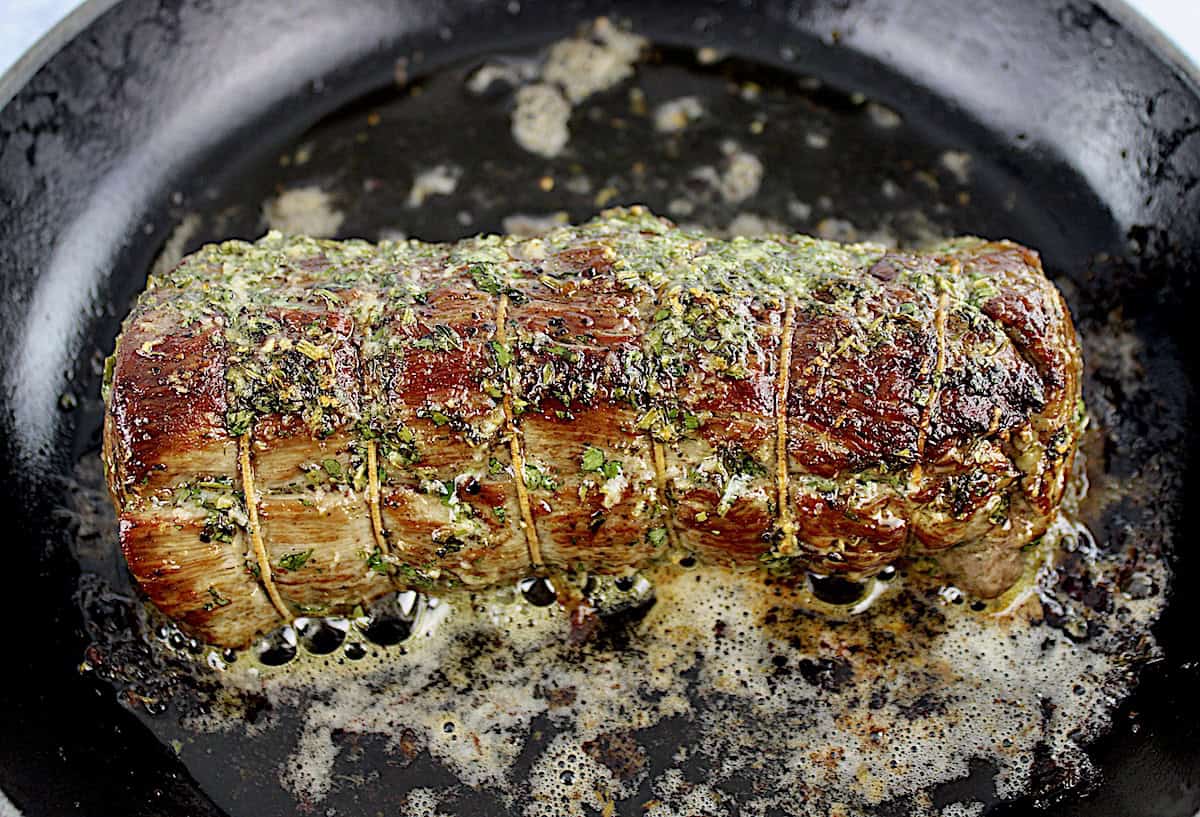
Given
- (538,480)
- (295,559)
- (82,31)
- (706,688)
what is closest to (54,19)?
(82,31)

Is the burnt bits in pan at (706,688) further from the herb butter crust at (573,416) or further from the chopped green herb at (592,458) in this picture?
the chopped green herb at (592,458)

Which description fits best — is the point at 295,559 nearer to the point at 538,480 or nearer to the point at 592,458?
the point at 538,480

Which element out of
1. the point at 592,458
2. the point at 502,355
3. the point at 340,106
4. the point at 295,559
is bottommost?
the point at 295,559

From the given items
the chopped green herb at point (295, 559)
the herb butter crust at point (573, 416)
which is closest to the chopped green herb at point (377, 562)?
the herb butter crust at point (573, 416)

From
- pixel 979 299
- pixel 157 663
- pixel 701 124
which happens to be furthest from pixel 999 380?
pixel 157 663

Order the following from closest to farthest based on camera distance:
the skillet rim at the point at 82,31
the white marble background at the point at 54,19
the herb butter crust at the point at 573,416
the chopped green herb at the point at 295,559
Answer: the herb butter crust at the point at 573,416, the chopped green herb at the point at 295,559, the skillet rim at the point at 82,31, the white marble background at the point at 54,19

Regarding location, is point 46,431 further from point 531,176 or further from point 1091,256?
point 1091,256
